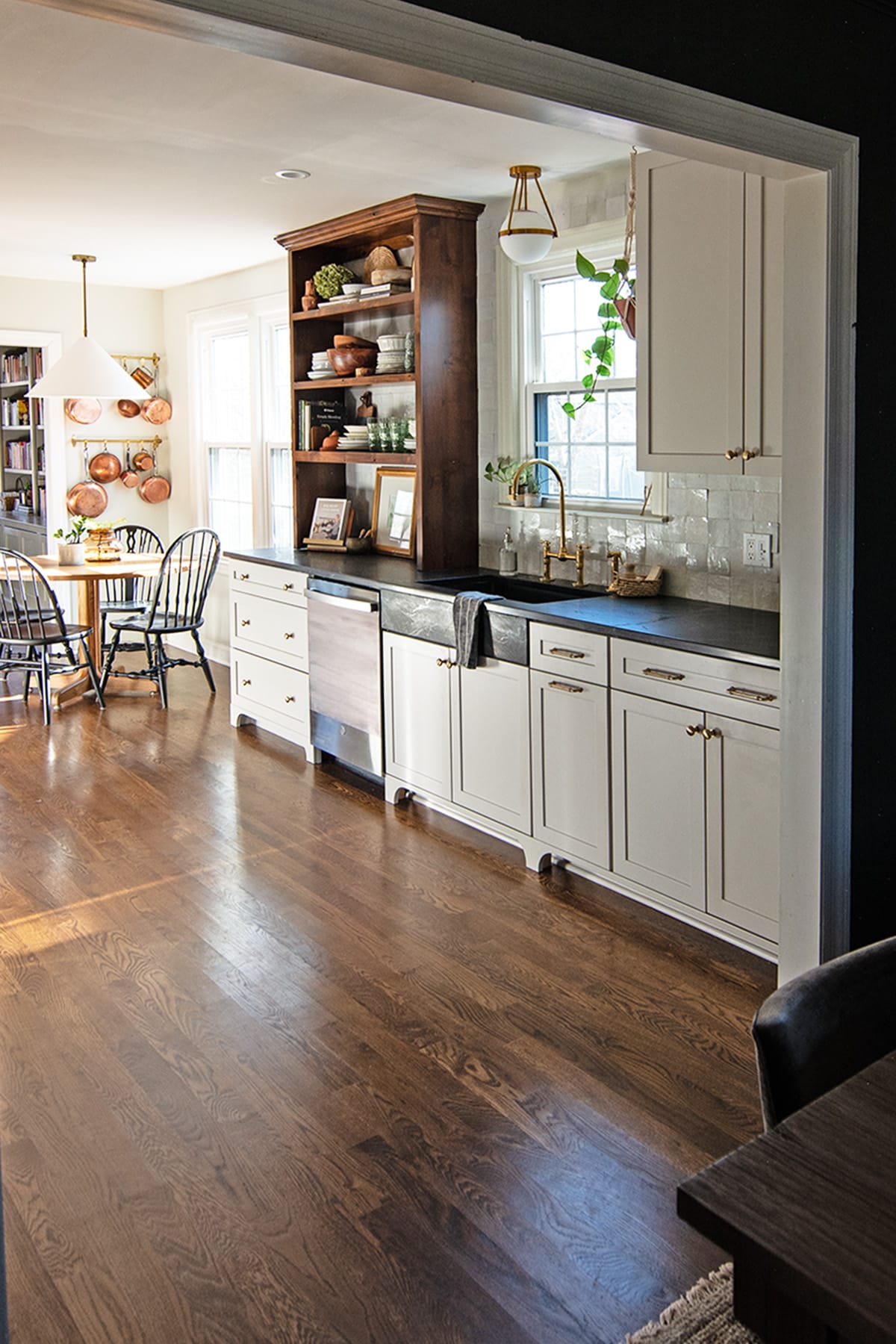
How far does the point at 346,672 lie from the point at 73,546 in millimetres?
2631

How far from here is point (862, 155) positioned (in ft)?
8.52

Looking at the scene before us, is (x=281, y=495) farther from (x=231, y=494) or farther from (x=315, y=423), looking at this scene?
(x=315, y=423)

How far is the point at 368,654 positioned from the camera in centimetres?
496

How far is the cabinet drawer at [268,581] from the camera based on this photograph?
18.0 ft

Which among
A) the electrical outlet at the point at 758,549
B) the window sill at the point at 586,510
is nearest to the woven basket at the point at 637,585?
the window sill at the point at 586,510

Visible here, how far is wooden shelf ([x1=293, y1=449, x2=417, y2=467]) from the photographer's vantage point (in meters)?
5.40

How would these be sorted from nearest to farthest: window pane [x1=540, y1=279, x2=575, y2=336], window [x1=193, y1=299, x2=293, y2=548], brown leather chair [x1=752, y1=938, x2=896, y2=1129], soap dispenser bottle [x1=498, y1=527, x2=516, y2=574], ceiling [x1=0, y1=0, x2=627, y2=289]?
brown leather chair [x1=752, y1=938, x2=896, y2=1129]
ceiling [x1=0, y1=0, x2=627, y2=289]
window pane [x1=540, y1=279, x2=575, y2=336]
soap dispenser bottle [x1=498, y1=527, x2=516, y2=574]
window [x1=193, y1=299, x2=293, y2=548]

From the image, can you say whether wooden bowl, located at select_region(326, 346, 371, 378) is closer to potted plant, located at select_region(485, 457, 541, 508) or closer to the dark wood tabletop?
potted plant, located at select_region(485, 457, 541, 508)

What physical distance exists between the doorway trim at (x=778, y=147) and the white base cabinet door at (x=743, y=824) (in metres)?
0.40

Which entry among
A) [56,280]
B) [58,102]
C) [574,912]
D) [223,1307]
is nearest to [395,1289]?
[223,1307]

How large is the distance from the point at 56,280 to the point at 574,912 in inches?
239

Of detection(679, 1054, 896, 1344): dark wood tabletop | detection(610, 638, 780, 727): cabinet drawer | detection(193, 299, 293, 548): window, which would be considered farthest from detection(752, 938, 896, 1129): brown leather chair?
detection(193, 299, 293, 548): window

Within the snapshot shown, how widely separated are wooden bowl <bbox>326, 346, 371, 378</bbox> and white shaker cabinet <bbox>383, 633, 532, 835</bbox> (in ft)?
5.17

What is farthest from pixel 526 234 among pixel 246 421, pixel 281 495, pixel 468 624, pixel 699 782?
pixel 246 421
